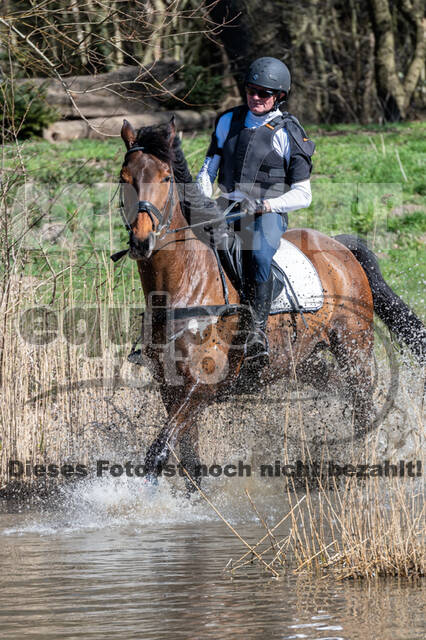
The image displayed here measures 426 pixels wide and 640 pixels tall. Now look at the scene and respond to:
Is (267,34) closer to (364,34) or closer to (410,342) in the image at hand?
(364,34)

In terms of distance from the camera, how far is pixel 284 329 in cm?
739

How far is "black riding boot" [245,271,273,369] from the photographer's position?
695 cm

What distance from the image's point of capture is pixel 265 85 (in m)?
6.89

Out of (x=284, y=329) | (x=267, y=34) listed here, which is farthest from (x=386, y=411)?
(x=267, y=34)

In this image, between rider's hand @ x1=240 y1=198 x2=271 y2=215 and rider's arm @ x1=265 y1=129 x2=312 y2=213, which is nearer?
rider's hand @ x1=240 y1=198 x2=271 y2=215

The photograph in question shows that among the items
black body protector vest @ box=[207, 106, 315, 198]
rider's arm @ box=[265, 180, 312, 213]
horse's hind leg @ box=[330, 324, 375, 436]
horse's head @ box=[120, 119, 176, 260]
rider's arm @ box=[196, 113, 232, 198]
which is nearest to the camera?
horse's head @ box=[120, 119, 176, 260]

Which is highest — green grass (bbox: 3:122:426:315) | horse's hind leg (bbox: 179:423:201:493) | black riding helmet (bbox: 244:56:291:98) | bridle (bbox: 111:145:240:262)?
green grass (bbox: 3:122:426:315)

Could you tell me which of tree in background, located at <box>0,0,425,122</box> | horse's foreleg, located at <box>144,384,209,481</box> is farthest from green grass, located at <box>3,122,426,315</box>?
horse's foreleg, located at <box>144,384,209,481</box>

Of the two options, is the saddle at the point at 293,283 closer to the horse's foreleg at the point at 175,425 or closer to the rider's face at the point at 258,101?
the horse's foreleg at the point at 175,425

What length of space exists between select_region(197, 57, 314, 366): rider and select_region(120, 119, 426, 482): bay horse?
223 mm

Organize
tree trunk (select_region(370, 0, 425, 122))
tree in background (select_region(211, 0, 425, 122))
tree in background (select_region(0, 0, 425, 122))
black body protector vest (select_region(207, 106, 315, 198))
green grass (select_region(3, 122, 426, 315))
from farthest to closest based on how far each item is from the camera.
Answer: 1. tree trunk (select_region(370, 0, 425, 122))
2. tree in background (select_region(211, 0, 425, 122))
3. tree in background (select_region(0, 0, 425, 122))
4. green grass (select_region(3, 122, 426, 315))
5. black body protector vest (select_region(207, 106, 315, 198))

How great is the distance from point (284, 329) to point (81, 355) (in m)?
1.72

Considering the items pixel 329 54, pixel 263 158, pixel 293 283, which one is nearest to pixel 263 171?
pixel 263 158

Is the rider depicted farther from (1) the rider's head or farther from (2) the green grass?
(2) the green grass
